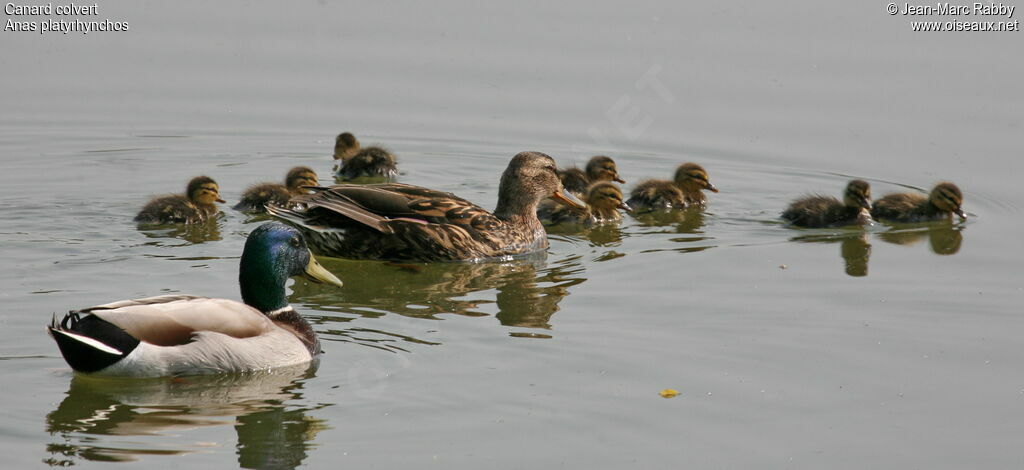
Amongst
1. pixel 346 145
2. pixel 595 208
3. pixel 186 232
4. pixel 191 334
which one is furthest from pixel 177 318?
pixel 346 145

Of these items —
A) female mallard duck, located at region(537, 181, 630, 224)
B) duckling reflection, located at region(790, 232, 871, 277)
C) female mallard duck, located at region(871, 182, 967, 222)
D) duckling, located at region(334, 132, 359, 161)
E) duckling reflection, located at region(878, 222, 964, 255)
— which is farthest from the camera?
duckling, located at region(334, 132, 359, 161)

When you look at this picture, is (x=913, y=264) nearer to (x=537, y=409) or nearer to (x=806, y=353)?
(x=806, y=353)

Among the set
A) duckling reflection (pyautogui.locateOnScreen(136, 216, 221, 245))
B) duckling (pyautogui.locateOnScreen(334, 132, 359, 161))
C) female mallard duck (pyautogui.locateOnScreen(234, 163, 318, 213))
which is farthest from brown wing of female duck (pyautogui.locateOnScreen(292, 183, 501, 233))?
duckling (pyautogui.locateOnScreen(334, 132, 359, 161))

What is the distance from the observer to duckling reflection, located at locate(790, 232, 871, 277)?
993 centimetres

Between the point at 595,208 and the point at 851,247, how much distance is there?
1.93 meters

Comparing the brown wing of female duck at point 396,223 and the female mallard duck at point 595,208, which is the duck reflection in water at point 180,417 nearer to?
the brown wing of female duck at point 396,223

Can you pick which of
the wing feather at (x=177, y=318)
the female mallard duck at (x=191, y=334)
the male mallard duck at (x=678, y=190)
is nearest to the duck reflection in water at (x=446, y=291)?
→ the female mallard duck at (x=191, y=334)

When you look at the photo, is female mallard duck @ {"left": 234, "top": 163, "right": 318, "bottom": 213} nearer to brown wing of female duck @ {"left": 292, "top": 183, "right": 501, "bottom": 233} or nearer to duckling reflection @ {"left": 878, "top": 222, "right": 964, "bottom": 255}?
brown wing of female duck @ {"left": 292, "top": 183, "right": 501, "bottom": 233}

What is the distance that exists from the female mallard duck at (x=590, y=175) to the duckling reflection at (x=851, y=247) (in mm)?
1848

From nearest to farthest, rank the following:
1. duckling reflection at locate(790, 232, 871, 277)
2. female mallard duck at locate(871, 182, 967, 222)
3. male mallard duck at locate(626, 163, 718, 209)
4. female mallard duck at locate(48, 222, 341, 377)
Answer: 1. female mallard duck at locate(48, 222, 341, 377)
2. duckling reflection at locate(790, 232, 871, 277)
3. female mallard duck at locate(871, 182, 967, 222)
4. male mallard duck at locate(626, 163, 718, 209)

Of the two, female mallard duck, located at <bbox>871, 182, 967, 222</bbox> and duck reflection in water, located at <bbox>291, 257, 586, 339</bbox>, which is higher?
female mallard duck, located at <bbox>871, 182, 967, 222</bbox>

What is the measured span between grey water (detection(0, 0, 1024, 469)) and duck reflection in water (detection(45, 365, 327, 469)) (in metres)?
0.02

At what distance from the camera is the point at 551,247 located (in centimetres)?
1073

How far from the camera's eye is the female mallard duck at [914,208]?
11.1 metres
